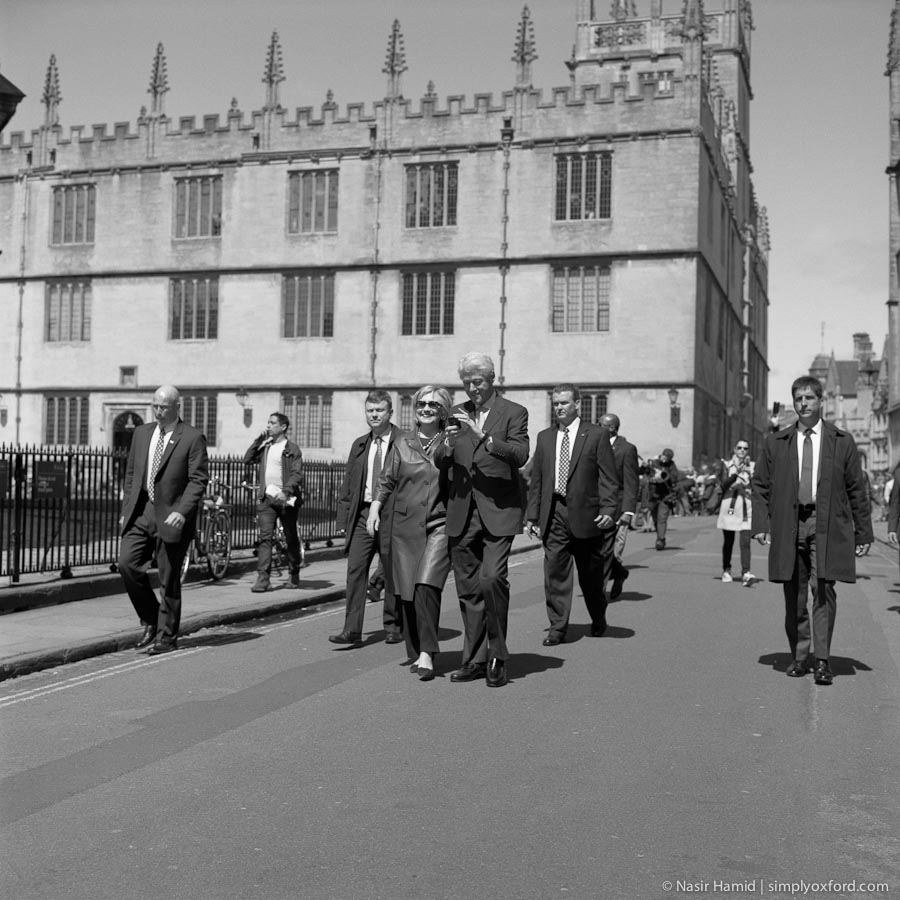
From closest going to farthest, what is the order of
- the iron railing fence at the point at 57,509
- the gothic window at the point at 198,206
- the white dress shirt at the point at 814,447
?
the white dress shirt at the point at 814,447 → the iron railing fence at the point at 57,509 → the gothic window at the point at 198,206

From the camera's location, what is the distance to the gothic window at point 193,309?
40.8 metres

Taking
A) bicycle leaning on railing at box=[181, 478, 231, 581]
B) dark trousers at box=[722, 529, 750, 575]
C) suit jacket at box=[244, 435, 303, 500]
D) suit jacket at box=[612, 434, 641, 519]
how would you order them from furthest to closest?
1. dark trousers at box=[722, 529, 750, 575]
2. bicycle leaning on railing at box=[181, 478, 231, 581]
3. suit jacket at box=[244, 435, 303, 500]
4. suit jacket at box=[612, 434, 641, 519]

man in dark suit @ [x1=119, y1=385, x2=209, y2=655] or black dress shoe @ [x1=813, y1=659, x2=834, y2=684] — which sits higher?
man in dark suit @ [x1=119, y1=385, x2=209, y2=655]

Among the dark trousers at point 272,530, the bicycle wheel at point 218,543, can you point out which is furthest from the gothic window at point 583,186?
the dark trousers at point 272,530

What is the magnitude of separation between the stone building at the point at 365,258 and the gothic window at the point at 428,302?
3.6 inches

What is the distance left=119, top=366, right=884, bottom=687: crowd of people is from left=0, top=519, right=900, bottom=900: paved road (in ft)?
1.31

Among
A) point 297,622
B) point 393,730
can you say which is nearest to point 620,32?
point 297,622

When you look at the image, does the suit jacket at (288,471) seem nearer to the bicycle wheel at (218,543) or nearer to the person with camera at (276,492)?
the person with camera at (276,492)

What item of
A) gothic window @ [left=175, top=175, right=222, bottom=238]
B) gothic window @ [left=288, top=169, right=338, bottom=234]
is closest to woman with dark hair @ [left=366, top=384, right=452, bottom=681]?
gothic window @ [left=288, top=169, right=338, bottom=234]

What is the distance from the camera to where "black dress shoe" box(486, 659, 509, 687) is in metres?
7.50

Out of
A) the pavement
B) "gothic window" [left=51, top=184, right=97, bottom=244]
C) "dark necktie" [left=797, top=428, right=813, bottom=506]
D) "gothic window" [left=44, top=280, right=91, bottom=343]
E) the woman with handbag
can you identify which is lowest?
the pavement

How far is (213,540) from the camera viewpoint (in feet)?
46.5

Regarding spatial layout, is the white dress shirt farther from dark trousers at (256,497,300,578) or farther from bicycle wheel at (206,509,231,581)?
bicycle wheel at (206,509,231,581)

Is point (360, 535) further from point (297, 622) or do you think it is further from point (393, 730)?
point (393, 730)
